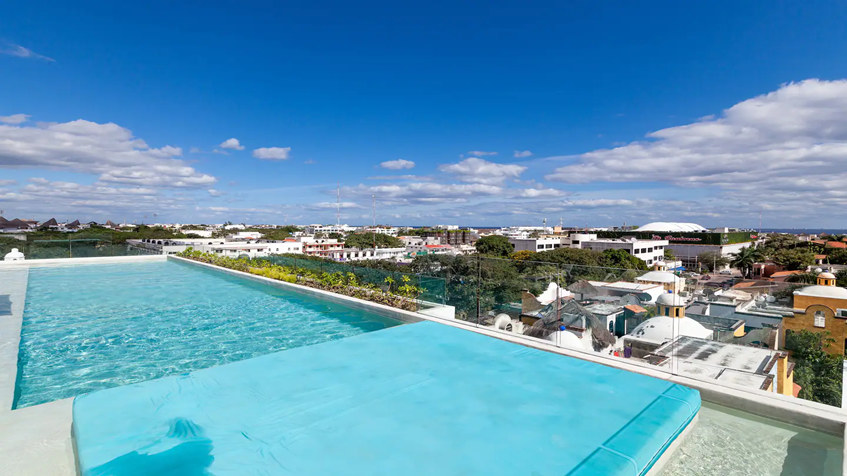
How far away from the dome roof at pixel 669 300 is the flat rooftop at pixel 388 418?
2.65 ft

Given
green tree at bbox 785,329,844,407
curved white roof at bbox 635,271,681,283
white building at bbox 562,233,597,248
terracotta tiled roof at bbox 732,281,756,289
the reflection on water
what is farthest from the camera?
white building at bbox 562,233,597,248

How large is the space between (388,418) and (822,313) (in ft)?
11.7

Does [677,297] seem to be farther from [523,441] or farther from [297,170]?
[297,170]

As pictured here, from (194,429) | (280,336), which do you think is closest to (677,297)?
(194,429)

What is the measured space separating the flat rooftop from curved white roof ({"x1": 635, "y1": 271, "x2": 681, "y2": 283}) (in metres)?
1.05

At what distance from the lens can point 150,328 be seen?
19.9 ft

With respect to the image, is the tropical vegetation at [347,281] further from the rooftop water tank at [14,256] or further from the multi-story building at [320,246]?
the multi-story building at [320,246]

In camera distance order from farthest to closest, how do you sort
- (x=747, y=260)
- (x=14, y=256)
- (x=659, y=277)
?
(x=747, y=260) → (x=14, y=256) → (x=659, y=277)

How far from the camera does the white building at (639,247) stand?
6341 centimetres

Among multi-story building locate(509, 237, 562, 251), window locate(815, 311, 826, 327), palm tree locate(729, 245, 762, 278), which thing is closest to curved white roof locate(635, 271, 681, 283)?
window locate(815, 311, 826, 327)

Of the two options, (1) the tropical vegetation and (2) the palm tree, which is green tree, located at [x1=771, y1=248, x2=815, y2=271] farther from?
(1) the tropical vegetation

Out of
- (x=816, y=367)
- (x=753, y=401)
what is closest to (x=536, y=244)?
(x=816, y=367)

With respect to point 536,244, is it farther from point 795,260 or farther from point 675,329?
point 675,329

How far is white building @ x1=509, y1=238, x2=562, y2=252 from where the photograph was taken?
76438mm
